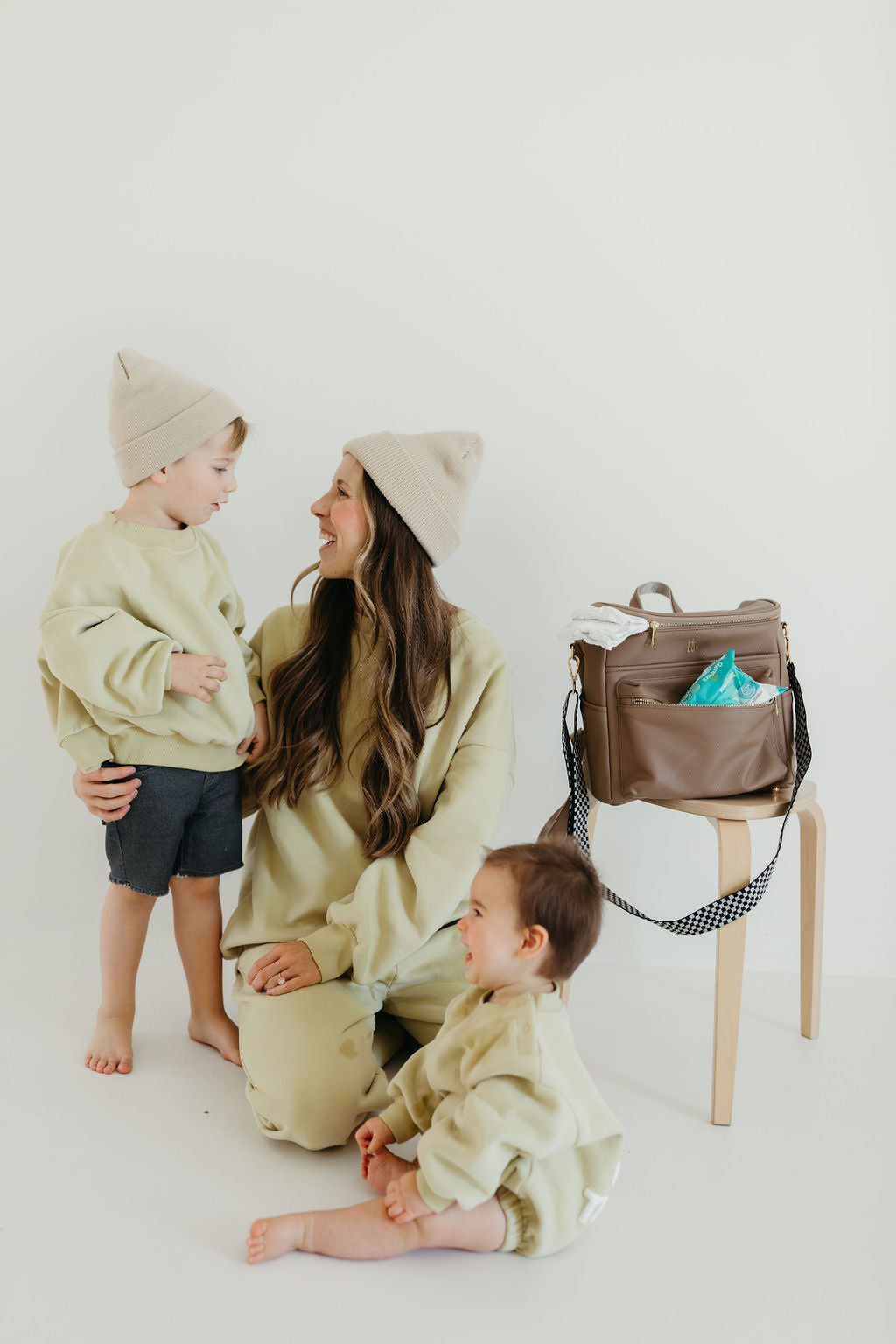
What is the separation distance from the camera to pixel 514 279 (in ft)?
7.50

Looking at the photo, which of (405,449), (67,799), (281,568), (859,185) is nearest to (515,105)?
(859,185)

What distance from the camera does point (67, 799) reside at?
2518 mm

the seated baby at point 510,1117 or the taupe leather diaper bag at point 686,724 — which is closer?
the seated baby at point 510,1117

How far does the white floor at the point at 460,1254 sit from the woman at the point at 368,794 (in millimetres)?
166

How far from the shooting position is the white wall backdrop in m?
2.23

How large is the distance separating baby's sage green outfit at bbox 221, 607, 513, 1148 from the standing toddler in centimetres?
14

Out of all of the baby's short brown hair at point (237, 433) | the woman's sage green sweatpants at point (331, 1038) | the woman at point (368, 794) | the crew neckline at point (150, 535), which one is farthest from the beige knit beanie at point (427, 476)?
the woman's sage green sweatpants at point (331, 1038)

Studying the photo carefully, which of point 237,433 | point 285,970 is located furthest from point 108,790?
point 237,433

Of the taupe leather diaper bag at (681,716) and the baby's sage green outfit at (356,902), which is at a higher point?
the taupe leather diaper bag at (681,716)

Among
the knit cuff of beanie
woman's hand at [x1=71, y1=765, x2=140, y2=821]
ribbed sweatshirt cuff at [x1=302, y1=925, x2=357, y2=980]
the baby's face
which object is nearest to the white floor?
ribbed sweatshirt cuff at [x1=302, y1=925, x2=357, y2=980]

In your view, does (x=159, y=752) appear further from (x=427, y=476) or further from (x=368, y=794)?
(x=427, y=476)

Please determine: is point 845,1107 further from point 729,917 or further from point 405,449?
point 405,449

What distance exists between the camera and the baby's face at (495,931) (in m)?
1.43

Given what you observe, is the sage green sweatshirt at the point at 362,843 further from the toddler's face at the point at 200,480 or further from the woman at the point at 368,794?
the toddler's face at the point at 200,480
